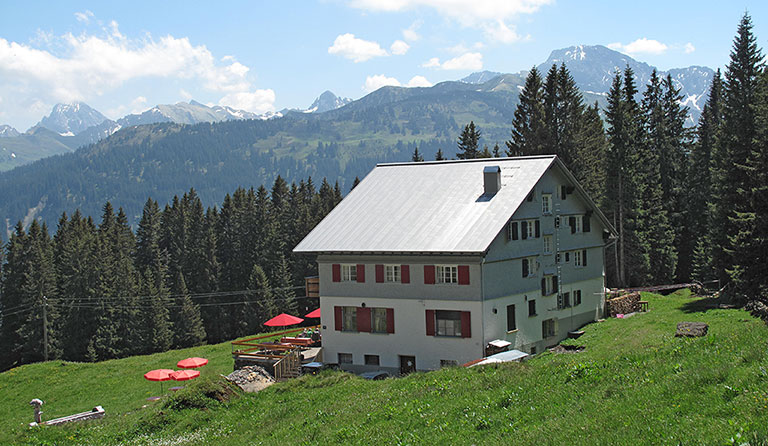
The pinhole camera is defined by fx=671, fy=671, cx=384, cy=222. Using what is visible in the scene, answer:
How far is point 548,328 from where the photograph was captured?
4716 cm

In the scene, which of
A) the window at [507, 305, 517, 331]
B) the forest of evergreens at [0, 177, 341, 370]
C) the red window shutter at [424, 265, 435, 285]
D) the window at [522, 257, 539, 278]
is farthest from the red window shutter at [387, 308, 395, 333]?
the forest of evergreens at [0, 177, 341, 370]

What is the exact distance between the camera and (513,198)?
142ft

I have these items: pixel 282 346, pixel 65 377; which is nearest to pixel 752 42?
pixel 282 346

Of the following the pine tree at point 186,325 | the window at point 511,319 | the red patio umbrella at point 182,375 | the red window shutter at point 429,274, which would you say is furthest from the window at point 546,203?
the pine tree at point 186,325

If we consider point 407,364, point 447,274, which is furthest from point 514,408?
point 407,364

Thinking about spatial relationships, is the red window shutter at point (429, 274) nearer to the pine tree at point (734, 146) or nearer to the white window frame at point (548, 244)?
the white window frame at point (548, 244)

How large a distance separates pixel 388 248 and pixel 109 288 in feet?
201

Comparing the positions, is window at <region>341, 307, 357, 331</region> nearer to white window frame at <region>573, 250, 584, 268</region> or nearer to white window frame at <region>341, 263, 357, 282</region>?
white window frame at <region>341, 263, 357, 282</region>

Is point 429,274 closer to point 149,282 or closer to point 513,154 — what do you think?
point 513,154

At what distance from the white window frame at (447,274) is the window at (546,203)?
9.75 meters

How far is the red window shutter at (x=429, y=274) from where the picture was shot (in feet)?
136

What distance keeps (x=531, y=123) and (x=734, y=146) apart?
26.5 metres

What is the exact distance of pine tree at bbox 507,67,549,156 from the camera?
74.1 meters

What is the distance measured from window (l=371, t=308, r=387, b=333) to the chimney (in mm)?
10515
